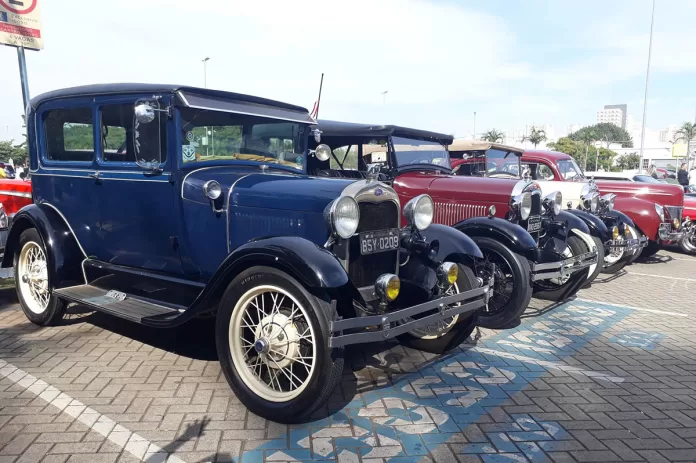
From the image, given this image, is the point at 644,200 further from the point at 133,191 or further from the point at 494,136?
the point at 494,136

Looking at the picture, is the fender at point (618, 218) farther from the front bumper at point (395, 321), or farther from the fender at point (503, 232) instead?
the front bumper at point (395, 321)

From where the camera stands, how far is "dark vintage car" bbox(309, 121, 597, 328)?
4812 mm

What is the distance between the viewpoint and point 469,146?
26.9ft

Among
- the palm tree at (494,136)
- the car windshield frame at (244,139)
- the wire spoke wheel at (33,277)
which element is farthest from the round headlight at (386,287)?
the palm tree at (494,136)

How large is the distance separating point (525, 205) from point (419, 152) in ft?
5.58

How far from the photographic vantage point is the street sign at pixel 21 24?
7.18 metres

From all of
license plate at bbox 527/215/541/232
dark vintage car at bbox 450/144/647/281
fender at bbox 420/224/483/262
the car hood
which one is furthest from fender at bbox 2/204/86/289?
the car hood

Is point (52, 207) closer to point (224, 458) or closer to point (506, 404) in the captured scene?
point (224, 458)

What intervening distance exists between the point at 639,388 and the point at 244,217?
3.02m

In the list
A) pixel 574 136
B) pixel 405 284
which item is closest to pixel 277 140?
pixel 405 284

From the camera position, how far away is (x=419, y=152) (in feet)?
22.2

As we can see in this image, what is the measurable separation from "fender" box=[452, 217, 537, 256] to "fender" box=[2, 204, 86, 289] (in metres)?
3.59

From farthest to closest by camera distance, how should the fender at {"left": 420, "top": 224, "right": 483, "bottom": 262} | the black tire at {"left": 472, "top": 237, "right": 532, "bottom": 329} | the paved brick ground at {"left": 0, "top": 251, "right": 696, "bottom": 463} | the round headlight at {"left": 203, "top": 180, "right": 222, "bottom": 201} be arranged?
the black tire at {"left": 472, "top": 237, "right": 532, "bottom": 329} → the fender at {"left": 420, "top": 224, "right": 483, "bottom": 262} → the round headlight at {"left": 203, "top": 180, "right": 222, "bottom": 201} → the paved brick ground at {"left": 0, "top": 251, "right": 696, "bottom": 463}

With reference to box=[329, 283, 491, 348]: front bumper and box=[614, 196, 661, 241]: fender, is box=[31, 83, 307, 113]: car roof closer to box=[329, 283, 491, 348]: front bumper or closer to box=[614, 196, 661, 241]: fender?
box=[329, 283, 491, 348]: front bumper
